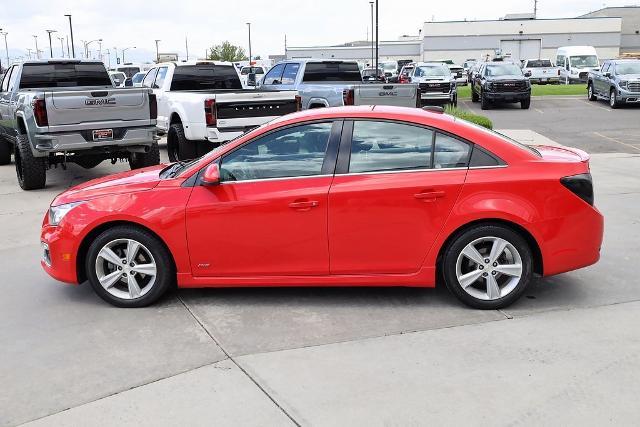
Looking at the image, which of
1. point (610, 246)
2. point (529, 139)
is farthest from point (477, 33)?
point (610, 246)

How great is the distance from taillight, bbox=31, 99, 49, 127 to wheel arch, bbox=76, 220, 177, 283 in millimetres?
5161

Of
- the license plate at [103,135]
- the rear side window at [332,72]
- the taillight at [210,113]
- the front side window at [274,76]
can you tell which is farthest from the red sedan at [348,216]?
the front side window at [274,76]

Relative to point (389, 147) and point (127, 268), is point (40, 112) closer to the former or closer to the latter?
point (127, 268)

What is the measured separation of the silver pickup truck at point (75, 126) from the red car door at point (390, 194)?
243 inches

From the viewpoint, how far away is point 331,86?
47.8 feet

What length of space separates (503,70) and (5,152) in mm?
19853

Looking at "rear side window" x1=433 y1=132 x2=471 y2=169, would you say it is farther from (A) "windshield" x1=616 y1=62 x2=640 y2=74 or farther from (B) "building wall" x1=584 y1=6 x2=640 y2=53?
(B) "building wall" x1=584 y1=6 x2=640 y2=53

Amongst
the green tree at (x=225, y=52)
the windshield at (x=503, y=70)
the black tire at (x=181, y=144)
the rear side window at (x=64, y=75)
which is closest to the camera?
the rear side window at (x=64, y=75)

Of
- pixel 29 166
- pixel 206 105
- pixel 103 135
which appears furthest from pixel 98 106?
pixel 206 105

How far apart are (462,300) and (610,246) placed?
94.8 inches

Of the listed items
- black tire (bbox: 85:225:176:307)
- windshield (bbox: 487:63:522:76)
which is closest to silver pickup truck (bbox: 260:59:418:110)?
black tire (bbox: 85:225:176:307)

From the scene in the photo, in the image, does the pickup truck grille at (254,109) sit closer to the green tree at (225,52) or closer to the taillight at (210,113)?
the taillight at (210,113)

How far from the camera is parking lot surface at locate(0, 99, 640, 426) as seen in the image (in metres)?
3.71

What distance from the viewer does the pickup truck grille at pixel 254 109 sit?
37.0ft
